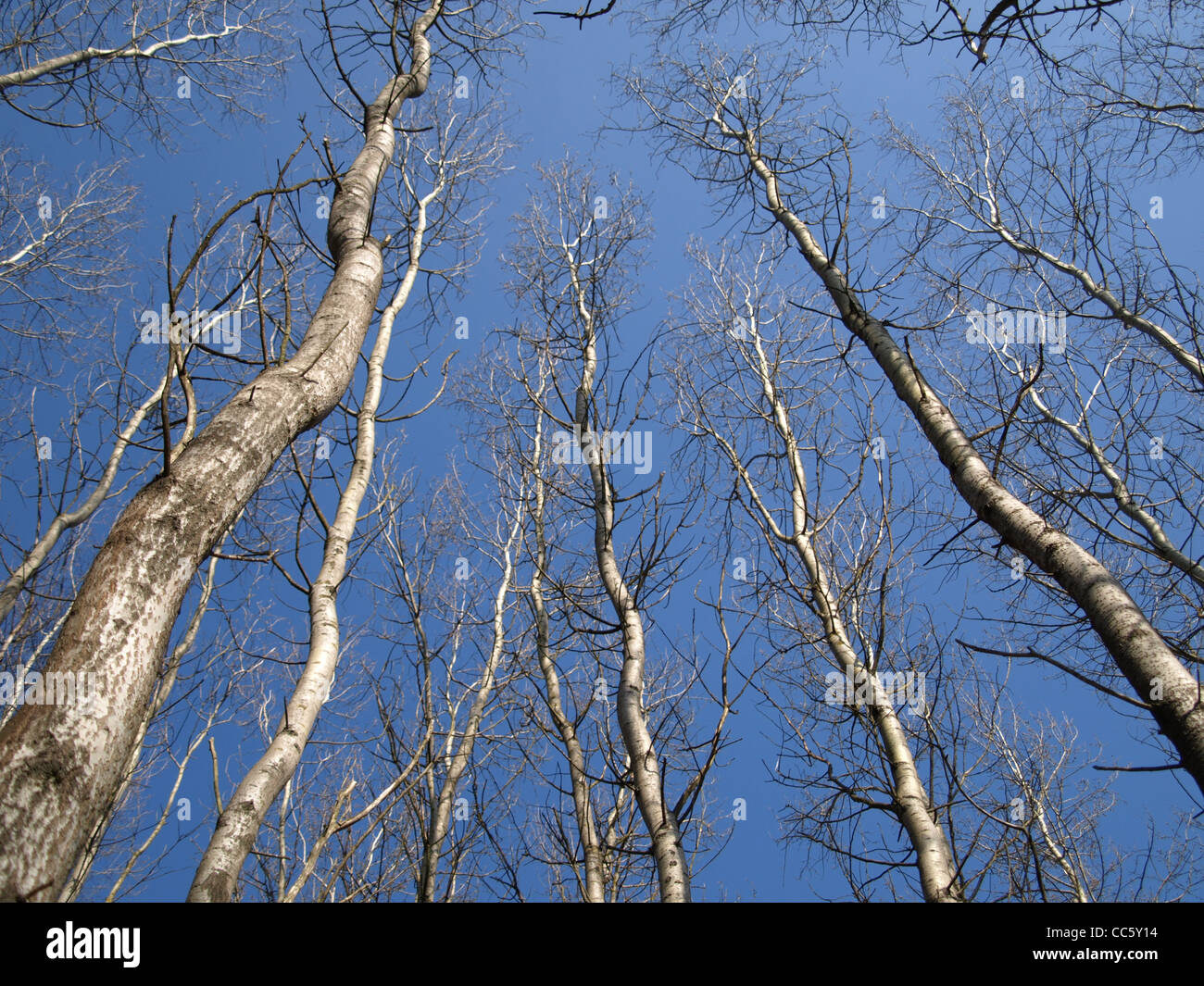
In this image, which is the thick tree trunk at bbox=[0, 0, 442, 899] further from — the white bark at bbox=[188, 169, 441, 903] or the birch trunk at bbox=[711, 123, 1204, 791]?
the birch trunk at bbox=[711, 123, 1204, 791]

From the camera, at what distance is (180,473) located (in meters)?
1.57

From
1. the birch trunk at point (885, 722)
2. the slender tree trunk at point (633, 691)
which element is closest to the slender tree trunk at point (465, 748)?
the slender tree trunk at point (633, 691)

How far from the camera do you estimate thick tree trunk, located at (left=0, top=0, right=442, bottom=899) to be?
3.59 feet

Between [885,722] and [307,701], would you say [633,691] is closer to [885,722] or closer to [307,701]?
[307,701]

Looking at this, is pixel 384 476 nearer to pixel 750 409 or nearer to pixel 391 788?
pixel 750 409

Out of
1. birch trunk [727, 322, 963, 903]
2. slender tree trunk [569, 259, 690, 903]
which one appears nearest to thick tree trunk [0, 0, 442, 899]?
slender tree trunk [569, 259, 690, 903]

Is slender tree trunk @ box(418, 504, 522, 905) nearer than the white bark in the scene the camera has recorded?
No

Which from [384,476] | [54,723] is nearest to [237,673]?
[384,476]

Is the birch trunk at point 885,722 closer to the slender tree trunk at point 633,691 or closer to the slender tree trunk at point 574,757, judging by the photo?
the slender tree trunk at point 633,691

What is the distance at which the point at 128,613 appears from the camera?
52.4 inches

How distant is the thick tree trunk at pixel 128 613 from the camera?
1093mm

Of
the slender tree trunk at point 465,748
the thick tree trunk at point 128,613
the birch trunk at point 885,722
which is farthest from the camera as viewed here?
the slender tree trunk at point 465,748

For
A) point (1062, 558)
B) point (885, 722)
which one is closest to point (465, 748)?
point (885, 722)
